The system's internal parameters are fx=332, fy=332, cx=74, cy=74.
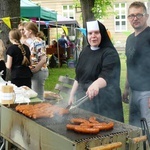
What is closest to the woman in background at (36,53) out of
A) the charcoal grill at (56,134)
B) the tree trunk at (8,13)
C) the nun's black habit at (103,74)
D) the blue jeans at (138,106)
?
the tree trunk at (8,13)

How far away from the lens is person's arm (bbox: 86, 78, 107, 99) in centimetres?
283

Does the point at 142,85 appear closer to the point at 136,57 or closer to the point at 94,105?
the point at 136,57

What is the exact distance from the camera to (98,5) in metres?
17.0

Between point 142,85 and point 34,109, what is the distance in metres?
1.09

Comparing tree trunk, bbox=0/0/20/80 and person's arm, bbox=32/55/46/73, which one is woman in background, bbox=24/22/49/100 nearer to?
person's arm, bbox=32/55/46/73

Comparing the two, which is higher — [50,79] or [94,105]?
[94,105]

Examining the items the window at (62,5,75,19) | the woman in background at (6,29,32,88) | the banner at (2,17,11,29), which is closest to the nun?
the woman in background at (6,29,32,88)

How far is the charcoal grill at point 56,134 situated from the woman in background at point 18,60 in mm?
1764

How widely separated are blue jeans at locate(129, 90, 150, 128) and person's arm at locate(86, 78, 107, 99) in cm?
46

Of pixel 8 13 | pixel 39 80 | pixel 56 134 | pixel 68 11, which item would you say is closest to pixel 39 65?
pixel 39 80

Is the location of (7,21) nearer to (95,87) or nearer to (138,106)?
(138,106)

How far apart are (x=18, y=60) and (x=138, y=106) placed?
2.05 metres

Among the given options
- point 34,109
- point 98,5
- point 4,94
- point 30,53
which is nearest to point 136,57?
point 34,109

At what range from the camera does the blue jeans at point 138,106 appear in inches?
127
